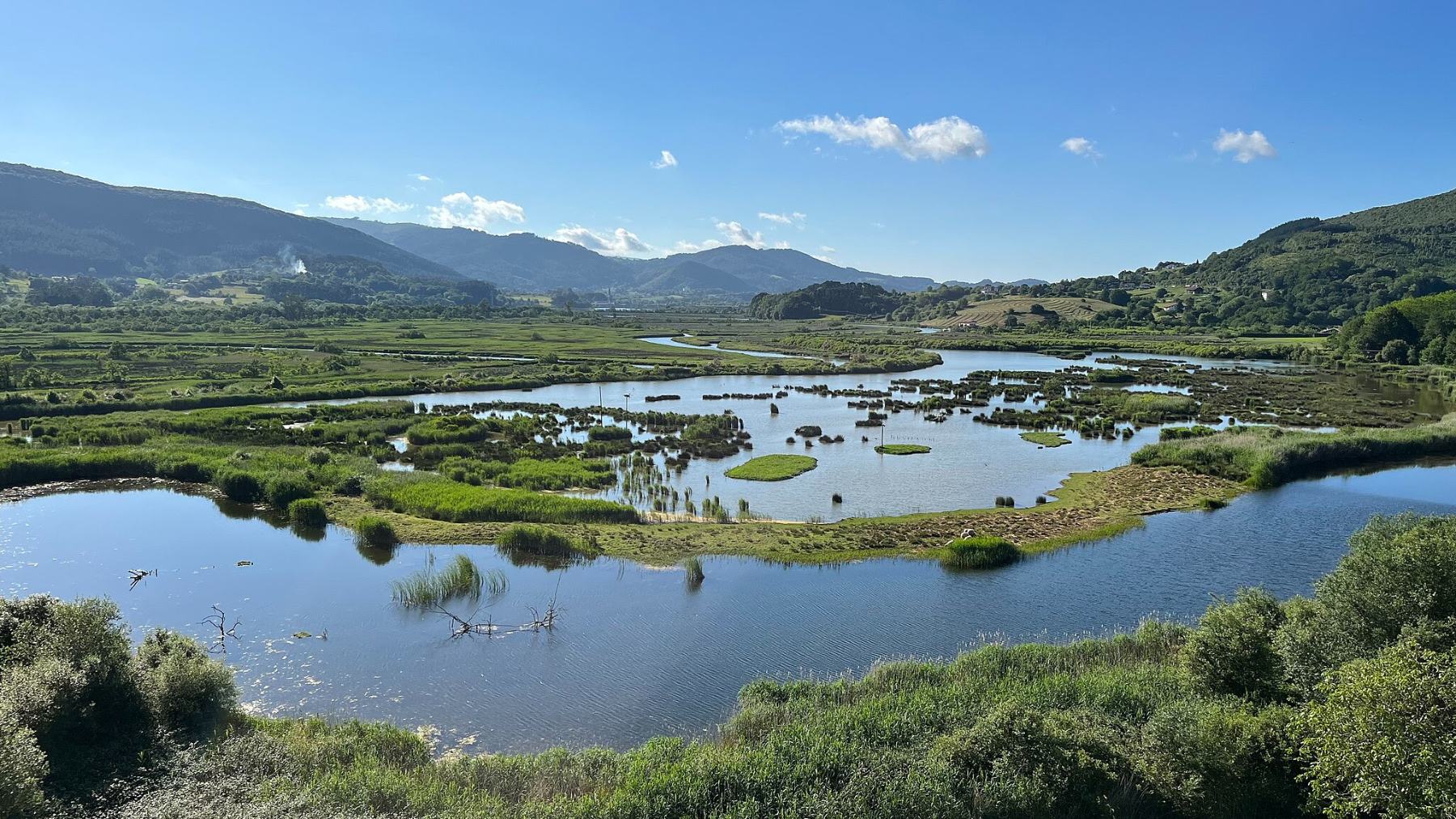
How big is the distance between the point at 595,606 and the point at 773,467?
22305 millimetres

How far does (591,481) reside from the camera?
42875mm

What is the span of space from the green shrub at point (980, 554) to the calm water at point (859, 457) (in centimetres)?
669

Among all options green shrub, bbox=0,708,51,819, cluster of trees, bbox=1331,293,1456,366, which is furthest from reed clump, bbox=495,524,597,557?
cluster of trees, bbox=1331,293,1456,366

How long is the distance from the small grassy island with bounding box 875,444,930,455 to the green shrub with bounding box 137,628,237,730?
41.0 m

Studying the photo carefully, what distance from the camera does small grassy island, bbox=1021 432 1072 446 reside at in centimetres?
5612

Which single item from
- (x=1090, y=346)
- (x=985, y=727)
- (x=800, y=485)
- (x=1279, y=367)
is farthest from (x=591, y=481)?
(x=1090, y=346)

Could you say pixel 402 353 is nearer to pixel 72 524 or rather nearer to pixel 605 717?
pixel 72 524

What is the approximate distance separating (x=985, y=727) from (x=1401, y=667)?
681cm

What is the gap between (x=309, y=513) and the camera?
35750 mm

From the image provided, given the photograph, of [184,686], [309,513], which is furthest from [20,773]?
[309,513]

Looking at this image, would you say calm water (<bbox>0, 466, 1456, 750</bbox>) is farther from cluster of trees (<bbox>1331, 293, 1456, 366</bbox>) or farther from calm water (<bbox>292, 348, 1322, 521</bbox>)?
Result: cluster of trees (<bbox>1331, 293, 1456, 366</bbox>)

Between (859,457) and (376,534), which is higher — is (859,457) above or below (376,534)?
above

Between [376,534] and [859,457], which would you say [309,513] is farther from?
[859,457]

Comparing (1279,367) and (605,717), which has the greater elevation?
(1279,367)
